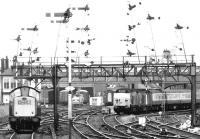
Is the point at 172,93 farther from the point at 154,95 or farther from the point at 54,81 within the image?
the point at 54,81

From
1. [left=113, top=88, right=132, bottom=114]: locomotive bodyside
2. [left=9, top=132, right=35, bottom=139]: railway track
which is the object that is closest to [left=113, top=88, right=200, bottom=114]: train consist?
[left=113, top=88, right=132, bottom=114]: locomotive bodyside

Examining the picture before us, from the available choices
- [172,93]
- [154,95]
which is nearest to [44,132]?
[154,95]

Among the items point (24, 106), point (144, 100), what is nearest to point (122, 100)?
point (144, 100)

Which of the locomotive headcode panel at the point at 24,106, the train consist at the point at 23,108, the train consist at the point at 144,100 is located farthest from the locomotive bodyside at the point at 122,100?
the locomotive headcode panel at the point at 24,106

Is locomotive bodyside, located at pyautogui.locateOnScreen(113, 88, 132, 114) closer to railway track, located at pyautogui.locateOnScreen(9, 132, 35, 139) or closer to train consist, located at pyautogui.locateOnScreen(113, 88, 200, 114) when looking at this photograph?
train consist, located at pyautogui.locateOnScreen(113, 88, 200, 114)

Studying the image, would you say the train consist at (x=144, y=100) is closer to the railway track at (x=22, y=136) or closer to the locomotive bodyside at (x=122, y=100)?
the locomotive bodyside at (x=122, y=100)

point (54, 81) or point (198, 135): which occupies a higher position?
point (54, 81)
